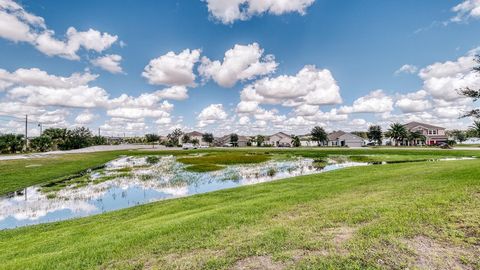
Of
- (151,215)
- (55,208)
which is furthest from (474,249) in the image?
(55,208)

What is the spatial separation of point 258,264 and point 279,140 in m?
161

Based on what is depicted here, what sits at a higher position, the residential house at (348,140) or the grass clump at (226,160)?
the residential house at (348,140)

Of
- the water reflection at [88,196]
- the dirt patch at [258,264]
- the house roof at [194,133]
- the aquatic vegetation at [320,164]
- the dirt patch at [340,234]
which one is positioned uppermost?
the house roof at [194,133]

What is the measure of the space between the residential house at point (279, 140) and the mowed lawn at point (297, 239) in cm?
14828

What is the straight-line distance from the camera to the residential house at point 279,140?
529ft

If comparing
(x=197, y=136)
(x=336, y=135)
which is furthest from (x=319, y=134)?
(x=197, y=136)

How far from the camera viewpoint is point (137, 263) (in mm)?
7652

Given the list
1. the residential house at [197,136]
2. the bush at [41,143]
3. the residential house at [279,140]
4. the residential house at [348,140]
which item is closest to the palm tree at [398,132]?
the residential house at [348,140]

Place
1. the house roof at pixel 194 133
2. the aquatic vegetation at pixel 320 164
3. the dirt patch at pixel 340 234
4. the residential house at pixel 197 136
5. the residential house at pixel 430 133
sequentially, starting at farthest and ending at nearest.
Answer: the house roof at pixel 194 133
the residential house at pixel 197 136
the residential house at pixel 430 133
the aquatic vegetation at pixel 320 164
the dirt patch at pixel 340 234

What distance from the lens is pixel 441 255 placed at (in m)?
6.46

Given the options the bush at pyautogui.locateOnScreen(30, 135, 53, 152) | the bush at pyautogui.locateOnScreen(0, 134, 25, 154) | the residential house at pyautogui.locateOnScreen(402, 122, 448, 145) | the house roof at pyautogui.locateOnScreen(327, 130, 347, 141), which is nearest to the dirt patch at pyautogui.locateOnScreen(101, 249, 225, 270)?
the bush at pyautogui.locateOnScreen(0, 134, 25, 154)

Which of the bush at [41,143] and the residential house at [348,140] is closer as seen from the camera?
the bush at [41,143]

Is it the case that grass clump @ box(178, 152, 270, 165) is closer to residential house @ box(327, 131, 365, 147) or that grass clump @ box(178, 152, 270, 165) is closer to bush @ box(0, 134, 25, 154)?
bush @ box(0, 134, 25, 154)

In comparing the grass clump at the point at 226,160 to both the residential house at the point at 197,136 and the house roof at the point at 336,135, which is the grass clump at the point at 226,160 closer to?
the house roof at the point at 336,135
